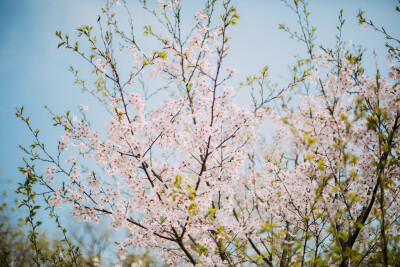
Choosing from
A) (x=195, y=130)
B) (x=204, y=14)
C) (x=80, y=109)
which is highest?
(x=204, y=14)

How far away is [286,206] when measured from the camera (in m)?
4.50

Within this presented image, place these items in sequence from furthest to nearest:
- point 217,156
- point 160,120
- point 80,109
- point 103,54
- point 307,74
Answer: point 217,156 → point 307,74 → point 80,109 → point 160,120 → point 103,54

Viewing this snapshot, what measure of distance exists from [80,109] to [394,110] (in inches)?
203

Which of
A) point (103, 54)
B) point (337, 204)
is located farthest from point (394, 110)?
point (103, 54)

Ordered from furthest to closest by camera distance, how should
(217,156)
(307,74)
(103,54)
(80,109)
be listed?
(217,156) → (307,74) → (80,109) → (103,54)

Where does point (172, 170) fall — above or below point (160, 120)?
below

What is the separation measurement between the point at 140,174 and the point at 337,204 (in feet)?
10.5

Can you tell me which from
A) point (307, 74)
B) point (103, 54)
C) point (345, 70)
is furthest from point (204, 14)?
point (345, 70)

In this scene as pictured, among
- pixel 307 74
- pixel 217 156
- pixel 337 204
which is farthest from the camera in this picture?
pixel 217 156

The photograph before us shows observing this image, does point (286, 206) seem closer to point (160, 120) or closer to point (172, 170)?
point (172, 170)

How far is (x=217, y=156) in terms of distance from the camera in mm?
4895

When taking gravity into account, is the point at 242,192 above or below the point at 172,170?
above

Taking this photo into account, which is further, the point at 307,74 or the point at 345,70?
the point at 307,74

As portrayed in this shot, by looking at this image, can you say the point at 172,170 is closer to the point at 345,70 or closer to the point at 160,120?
the point at 160,120
